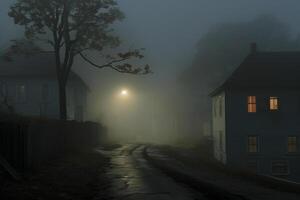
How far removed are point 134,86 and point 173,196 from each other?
297ft

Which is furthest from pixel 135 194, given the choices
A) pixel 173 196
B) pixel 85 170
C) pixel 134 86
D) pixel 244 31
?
pixel 134 86

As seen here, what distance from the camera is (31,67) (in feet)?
203

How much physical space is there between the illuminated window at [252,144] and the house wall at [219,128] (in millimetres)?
1935

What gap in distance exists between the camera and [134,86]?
346 feet

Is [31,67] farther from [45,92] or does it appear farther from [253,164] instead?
[253,164]

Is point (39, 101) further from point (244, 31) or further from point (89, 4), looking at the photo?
point (244, 31)

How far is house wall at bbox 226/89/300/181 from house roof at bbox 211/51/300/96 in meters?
0.64

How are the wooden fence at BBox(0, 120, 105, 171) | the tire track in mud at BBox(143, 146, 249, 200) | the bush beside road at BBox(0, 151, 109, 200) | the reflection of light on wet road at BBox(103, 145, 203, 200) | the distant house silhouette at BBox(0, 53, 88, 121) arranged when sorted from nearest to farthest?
1. the bush beside road at BBox(0, 151, 109, 200)
2. the tire track in mud at BBox(143, 146, 249, 200)
3. the reflection of light on wet road at BBox(103, 145, 203, 200)
4. the wooden fence at BBox(0, 120, 105, 171)
5. the distant house silhouette at BBox(0, 53, 88, 121)

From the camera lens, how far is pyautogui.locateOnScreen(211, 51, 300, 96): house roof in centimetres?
4444

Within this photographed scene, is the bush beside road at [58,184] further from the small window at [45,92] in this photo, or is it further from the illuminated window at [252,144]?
the small window at [45,92]

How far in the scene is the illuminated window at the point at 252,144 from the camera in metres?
44.3

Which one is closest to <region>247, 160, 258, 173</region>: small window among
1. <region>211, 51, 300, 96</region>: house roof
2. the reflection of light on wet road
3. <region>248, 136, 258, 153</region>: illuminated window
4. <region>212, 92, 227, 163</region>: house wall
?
<region>248, 136, 258, 153</region>: illuminated window

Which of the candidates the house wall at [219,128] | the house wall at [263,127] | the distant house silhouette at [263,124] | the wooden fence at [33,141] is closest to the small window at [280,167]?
the distant house silhouette at [263,124]

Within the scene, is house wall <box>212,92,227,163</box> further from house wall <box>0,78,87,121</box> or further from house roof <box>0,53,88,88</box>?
house roof <box>0,53,88,88</box>
